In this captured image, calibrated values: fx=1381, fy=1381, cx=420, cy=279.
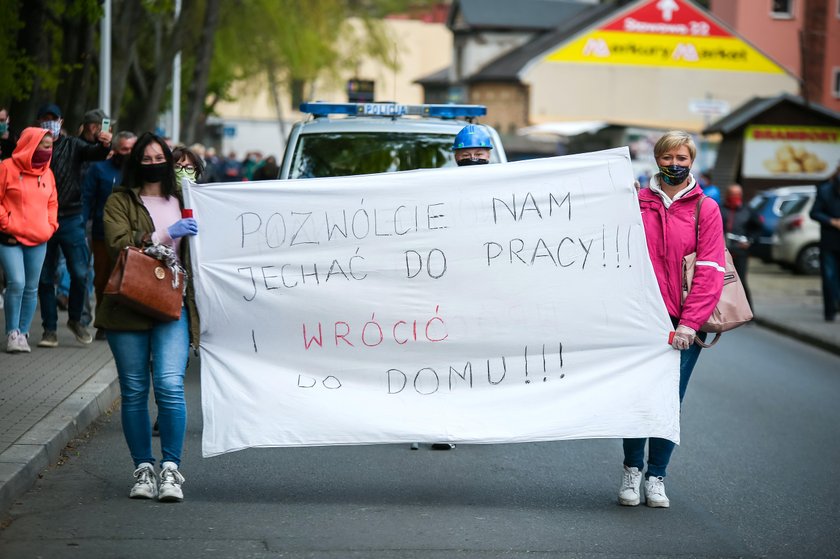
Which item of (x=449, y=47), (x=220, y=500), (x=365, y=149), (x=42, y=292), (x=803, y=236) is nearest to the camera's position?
(x=220, y=500)

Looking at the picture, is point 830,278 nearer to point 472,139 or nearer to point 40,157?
point 472,139

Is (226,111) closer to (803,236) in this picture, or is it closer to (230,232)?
(803,236)

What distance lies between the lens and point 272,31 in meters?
32.4

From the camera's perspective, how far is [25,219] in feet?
35.2

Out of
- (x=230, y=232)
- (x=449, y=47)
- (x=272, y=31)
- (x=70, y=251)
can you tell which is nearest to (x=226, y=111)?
(x=449, y=47)

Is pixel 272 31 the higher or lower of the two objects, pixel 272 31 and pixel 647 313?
the higher

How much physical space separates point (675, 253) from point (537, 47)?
57.3m

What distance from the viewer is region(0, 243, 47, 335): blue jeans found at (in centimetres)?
1084

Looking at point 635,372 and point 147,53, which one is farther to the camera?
point 147,53

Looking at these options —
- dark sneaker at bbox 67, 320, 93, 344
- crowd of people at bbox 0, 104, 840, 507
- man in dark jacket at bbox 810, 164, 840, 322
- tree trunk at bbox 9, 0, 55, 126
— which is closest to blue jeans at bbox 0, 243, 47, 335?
dark sneaker at bbox 67, 320, 93, 344

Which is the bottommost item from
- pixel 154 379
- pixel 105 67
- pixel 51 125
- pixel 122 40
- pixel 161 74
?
pixel 154 379

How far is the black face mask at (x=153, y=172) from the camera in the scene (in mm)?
6594

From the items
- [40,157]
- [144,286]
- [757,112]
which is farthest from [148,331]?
[757,112]

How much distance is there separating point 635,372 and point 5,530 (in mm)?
3065
